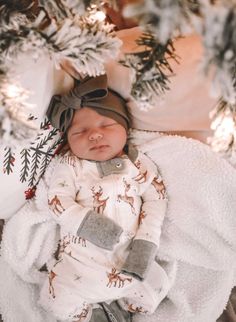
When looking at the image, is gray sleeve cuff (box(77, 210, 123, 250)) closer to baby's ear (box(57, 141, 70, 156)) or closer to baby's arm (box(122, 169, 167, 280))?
baby's arm (box(122, 169, 167, 280))

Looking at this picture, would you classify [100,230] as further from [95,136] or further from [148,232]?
[95,136]

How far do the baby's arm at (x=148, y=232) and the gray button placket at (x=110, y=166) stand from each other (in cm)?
10

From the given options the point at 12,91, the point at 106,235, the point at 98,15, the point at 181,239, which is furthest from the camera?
the point at 181,239

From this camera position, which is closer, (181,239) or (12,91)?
(12,91)

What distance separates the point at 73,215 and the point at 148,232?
20 centimetres

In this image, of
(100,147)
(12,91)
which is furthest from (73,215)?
(12,91)

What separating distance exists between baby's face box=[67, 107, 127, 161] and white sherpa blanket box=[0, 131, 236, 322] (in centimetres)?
12

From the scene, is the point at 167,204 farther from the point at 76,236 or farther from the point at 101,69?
the point at 101,69

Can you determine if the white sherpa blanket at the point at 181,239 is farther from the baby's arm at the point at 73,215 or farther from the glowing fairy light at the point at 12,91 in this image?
the glowing fairy light at the point at 12,91

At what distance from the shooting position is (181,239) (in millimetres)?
1227

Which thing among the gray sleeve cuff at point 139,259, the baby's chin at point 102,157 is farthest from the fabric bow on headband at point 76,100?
the gray sleeve cuff at point 139,259

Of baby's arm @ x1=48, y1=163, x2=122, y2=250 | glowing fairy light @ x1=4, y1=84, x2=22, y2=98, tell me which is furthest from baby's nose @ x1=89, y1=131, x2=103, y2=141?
glowing fairy light @ x1=4, y1=84, x2=22, y2=98

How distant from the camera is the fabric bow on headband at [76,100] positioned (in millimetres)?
1098

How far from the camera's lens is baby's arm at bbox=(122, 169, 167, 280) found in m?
1.10
